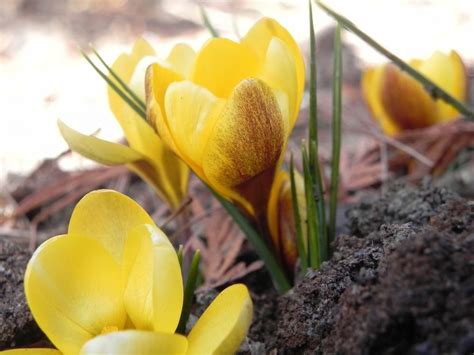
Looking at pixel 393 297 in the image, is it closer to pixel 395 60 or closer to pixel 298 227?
pixel 298 227

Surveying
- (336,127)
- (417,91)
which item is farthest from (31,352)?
(417,91)

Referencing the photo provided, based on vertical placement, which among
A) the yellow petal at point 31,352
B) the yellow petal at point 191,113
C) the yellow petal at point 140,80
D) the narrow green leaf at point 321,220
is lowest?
the narrow green leaf at point 321,220

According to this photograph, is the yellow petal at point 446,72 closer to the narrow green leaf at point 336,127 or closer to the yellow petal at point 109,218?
the narrow green leaf at point 336,127

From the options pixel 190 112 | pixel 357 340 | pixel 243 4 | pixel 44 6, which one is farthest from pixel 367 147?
pixel 44 6

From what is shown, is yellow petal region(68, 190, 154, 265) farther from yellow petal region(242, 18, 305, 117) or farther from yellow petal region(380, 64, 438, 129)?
yellow petal region(380, 64, 438, 129)

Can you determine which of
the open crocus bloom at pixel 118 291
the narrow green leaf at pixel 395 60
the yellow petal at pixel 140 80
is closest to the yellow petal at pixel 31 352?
the open crocus bloom at pixel 118 291

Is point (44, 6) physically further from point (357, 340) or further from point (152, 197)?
point (357, 340)

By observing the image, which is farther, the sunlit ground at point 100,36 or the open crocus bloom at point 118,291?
the sunlit ground at point 100,36
